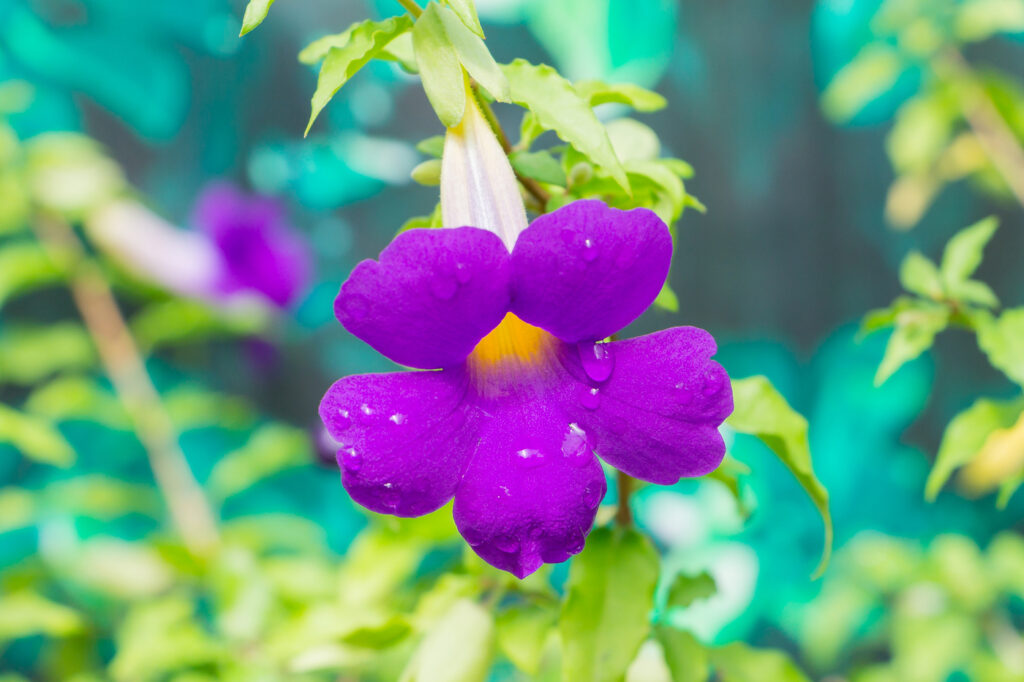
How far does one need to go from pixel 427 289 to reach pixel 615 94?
179 mm

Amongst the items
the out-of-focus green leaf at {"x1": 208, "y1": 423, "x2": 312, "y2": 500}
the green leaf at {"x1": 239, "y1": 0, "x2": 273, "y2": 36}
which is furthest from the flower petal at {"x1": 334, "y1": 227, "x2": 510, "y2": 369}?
the out-of-focus green leaf at {"x1": 208, "y1": 423, "x2": 312, "y2": 500}

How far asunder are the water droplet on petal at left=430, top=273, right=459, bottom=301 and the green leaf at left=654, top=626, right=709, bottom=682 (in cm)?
27

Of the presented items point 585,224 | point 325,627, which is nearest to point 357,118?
point 325,627

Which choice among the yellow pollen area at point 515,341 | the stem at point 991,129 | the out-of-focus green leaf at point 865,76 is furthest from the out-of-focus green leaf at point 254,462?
the stem at point 991,129

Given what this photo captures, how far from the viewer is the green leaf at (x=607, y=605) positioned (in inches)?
14.7

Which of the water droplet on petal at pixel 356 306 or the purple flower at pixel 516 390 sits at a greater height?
the water droplet on petal at pixel 356 306

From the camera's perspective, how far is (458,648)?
1.37ft

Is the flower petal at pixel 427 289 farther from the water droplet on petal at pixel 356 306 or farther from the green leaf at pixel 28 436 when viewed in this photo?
the green leaf at pixel 28 436

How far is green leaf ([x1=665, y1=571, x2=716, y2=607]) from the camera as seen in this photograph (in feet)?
1.57

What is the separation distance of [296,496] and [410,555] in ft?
2.22

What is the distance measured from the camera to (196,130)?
1.22m

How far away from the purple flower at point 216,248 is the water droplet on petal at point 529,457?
89 cm

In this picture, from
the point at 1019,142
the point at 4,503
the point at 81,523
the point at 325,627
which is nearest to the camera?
the point at 325,627

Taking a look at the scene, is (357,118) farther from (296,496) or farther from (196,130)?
(296,496)
